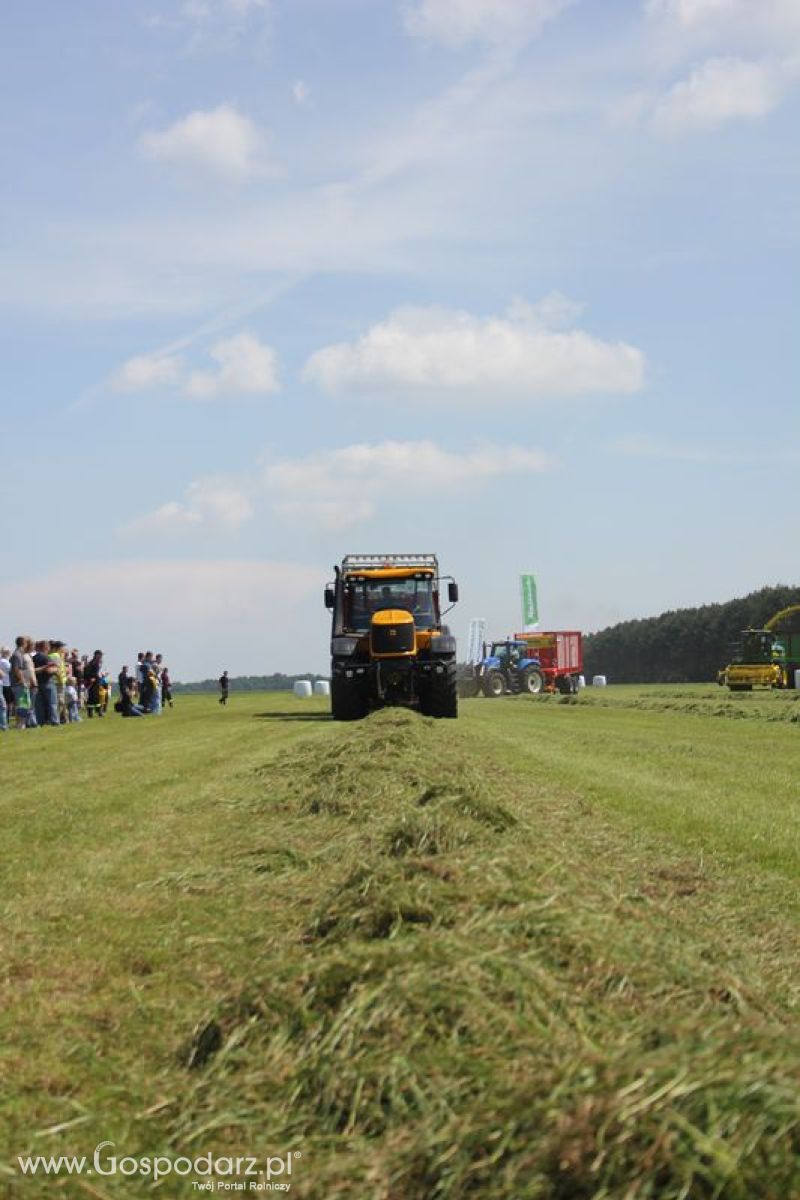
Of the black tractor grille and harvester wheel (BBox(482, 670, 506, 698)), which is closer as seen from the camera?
the black tractor grille

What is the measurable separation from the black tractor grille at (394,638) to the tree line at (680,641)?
6120 centimetres

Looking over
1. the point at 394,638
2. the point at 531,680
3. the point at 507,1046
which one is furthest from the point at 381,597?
the point at 531,680

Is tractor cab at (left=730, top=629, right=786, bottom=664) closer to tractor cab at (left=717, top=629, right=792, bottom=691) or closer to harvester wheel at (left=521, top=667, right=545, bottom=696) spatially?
tractor cab at (left=717, top=629, right=792, bottom=691)

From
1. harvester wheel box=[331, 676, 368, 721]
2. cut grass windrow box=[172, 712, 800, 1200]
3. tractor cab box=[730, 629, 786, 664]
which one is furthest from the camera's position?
tractor cab box=[730, 629, 786, 664]

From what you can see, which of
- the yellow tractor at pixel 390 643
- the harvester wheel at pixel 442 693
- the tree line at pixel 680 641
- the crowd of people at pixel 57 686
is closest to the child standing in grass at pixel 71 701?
the crowd of people at pixel 57 686

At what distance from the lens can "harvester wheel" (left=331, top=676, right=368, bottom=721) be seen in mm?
24297

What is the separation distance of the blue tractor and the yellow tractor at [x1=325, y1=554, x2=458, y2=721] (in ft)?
74.4

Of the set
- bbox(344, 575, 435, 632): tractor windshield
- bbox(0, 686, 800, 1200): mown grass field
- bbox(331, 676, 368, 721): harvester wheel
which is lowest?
bbox(0, 686, 800, 1200): mown grass field

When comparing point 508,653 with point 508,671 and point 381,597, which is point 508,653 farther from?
point 381,597

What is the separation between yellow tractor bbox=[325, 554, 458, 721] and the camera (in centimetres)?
2405

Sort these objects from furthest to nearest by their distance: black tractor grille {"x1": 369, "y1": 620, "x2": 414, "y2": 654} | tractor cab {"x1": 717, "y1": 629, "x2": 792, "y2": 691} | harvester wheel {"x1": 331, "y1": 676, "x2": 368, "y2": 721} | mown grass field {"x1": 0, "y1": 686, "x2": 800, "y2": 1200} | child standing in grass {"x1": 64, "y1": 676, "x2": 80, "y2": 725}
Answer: tractor cab {"x1": 717, "y1": 629, "x2": 792, "y2": 691}, child standing in grass {"x1": 64, "y1": 676, "x2": 80, "y2": 725}, harvester wheel {"x1": 331, "y1": 676, "x2": 368, "y2": 721}, black tractor grille {"x1": 369, "y1": 620, "x2": 414, "y2": 654}, mown grass field {"x1": 0, "y1": 686, "x2": 800, "y2": 1200}

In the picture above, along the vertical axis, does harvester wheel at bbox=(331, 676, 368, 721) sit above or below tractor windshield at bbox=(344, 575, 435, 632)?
below

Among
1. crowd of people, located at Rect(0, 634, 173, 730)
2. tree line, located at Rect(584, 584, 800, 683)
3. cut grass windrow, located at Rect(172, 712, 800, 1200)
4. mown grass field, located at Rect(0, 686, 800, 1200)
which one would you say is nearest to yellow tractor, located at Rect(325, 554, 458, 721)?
crowd of people, located at Rect(0, 634, 173, 730)

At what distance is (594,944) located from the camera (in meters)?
4.41
